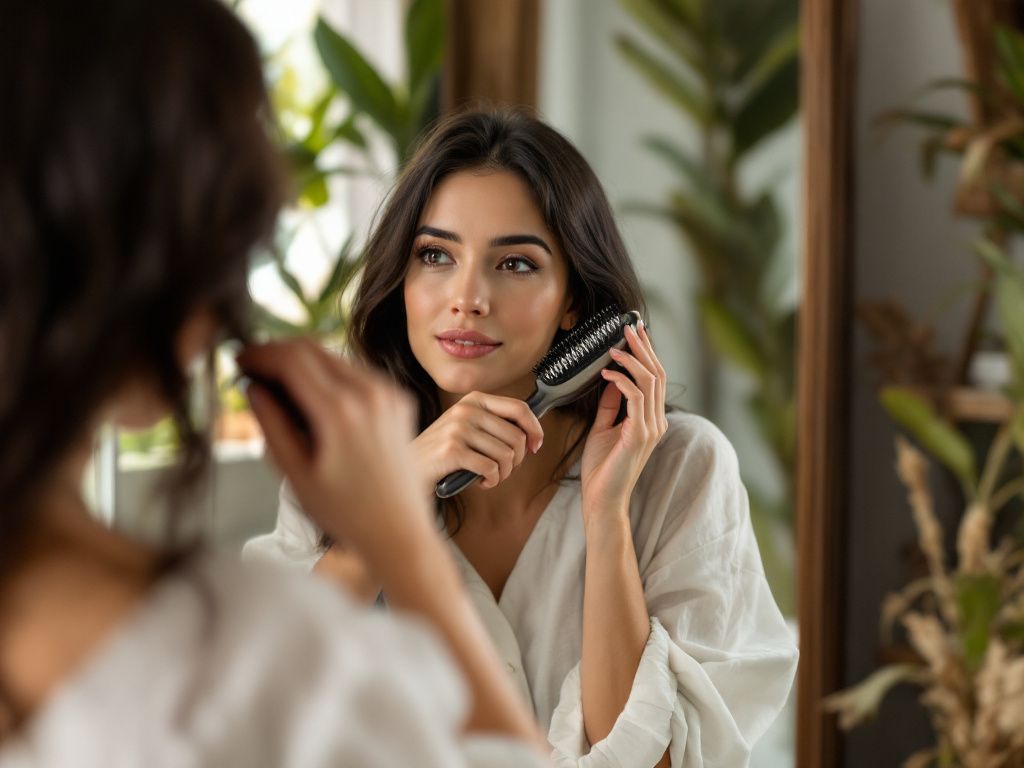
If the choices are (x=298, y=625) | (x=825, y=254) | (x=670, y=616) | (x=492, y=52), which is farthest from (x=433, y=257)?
(x=492, y=52)

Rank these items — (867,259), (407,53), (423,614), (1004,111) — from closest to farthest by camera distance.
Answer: (423,614) < (1004,111) < (867,259) < (407,53)

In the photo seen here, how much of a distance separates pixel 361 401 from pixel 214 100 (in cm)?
15

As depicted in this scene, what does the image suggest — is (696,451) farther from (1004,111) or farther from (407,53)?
(407,53)

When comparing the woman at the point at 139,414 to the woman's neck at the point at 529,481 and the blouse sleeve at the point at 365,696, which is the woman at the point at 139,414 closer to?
the blouse sleeve at the point at 365,696

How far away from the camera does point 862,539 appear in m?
2.01

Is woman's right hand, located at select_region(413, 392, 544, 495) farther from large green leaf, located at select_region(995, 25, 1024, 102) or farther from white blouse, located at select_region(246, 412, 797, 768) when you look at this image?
large green leaf, located at select_region(995, 25, 1024, 102)

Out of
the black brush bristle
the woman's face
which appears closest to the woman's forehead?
the woman's face

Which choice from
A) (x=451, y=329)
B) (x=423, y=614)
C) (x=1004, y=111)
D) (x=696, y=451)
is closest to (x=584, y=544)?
(x=696, y=451)

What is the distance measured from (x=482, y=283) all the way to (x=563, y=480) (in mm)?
230

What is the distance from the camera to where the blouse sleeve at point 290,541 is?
1.14 meters

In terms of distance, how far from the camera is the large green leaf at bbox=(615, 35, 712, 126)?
1933mm

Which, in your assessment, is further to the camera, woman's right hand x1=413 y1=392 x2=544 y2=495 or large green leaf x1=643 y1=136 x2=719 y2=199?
large green leaf x1=643 y1=136 x2=719 y2=199

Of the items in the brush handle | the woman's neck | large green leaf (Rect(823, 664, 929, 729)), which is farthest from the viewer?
large green leaf (Rect(823, 664, 929, 729))

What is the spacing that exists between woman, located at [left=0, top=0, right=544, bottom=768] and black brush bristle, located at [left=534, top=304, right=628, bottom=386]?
53 centimetres
